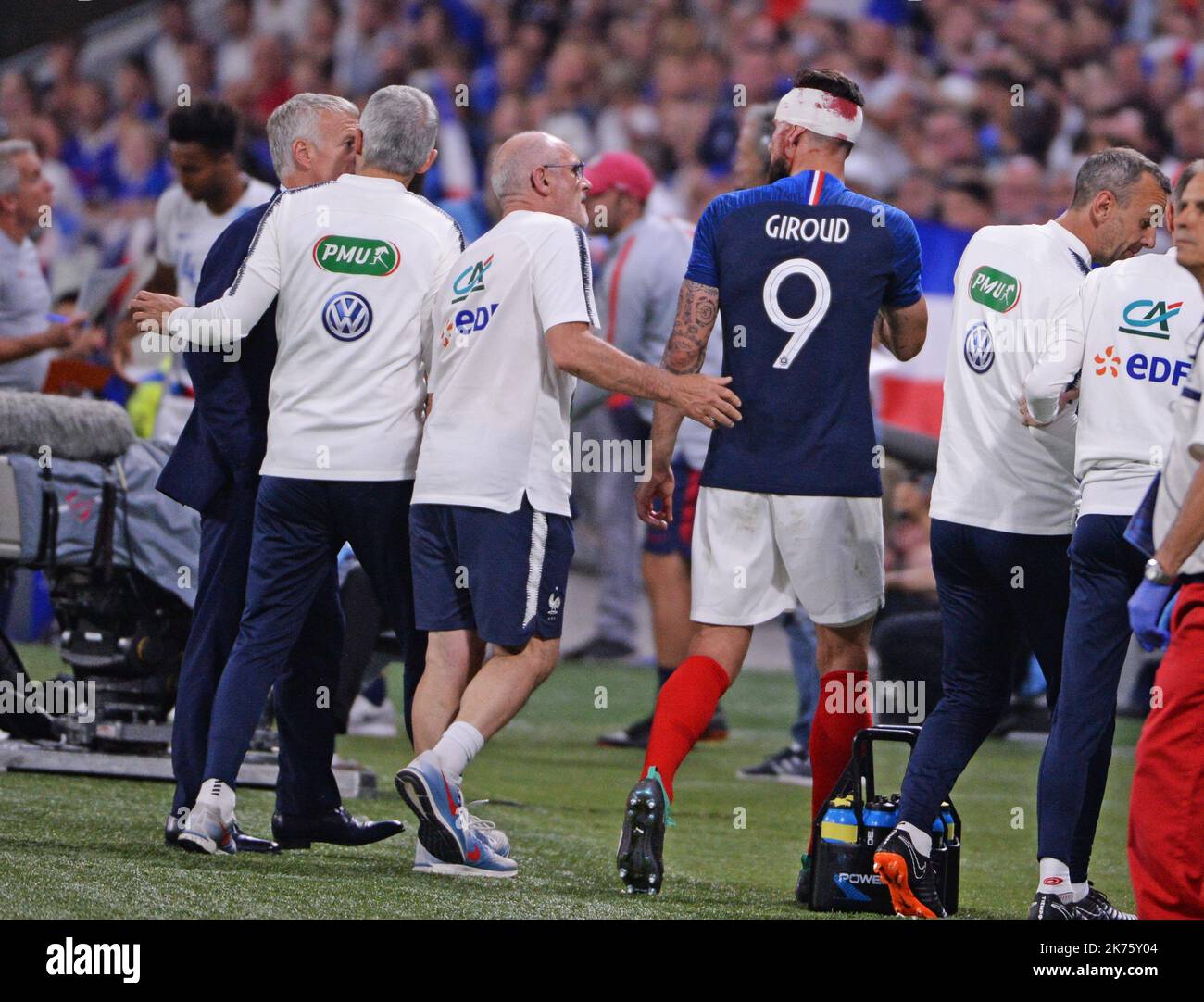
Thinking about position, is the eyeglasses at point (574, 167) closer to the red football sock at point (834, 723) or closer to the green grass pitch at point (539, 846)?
the red football sock at point (834, 723)

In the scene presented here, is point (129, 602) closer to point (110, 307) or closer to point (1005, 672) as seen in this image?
point (1005, 672)

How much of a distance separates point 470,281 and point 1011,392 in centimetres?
136

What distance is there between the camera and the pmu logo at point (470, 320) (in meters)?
4.77

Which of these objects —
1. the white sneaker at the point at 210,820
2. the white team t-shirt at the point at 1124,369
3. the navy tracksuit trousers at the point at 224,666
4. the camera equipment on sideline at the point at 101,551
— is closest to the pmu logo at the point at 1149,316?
the white team t-shirt at the point at 1124,369

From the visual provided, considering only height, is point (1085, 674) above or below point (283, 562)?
below

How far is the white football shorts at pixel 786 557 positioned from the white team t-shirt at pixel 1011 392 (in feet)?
0.76

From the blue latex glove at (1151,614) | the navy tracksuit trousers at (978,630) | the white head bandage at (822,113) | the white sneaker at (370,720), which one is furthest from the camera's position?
the white sneaker at (370,720)

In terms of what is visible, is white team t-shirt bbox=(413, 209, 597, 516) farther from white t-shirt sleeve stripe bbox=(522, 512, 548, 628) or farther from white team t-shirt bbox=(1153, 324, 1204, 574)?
white team t-shirt bbox=(1153, 324, 1204, 574)

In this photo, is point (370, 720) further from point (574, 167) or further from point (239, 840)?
point (574, 167)

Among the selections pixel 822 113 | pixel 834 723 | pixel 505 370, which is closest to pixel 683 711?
pixel 834 723

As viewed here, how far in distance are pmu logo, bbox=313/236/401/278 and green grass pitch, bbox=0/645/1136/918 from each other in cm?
153

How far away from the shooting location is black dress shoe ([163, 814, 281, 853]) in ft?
16.6

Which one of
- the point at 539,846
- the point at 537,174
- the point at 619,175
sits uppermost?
the point at 619,175

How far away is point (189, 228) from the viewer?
7.96 m
